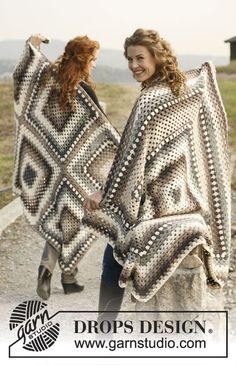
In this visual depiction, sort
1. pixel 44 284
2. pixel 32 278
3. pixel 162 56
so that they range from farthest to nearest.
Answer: pixel 32 278 → pixel 44 284 → pixel 162 56

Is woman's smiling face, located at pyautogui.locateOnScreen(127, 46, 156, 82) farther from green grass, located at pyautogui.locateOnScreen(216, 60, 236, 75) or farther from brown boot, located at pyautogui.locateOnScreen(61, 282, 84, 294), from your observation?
green grass, located at pyautogui.locateOnScreen(216, 60, 236, 75)

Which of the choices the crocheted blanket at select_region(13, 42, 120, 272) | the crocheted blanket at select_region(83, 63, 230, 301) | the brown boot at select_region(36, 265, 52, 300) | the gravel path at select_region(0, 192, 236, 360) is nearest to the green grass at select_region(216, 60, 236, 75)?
the gravel path at select_region(0, 192, 236, 360)

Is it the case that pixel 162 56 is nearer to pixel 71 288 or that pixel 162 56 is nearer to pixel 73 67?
pixel 73 67

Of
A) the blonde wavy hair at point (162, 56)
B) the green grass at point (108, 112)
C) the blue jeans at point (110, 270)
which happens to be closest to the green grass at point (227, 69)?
the green grass at point (108, 112)

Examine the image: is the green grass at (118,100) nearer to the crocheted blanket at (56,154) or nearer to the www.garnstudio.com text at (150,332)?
the crocheted blanket at (56,154)

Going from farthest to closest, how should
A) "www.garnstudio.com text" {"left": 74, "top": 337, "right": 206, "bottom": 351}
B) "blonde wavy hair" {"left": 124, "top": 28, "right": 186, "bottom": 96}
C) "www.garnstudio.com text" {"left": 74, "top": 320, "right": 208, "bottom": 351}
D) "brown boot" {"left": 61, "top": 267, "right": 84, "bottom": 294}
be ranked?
"brown boot" {"left": 61, "top": 267, "right": 84, "bottom": 294} → "www.garnstudio.com text" {"left": 74, "top": 337, "right": 206, "bottom": 351} → "www.garnstudio.com text" {"left": 74, "top": 320, "right": 208, "bottom": 351} → "blonde wavy hair" {"left": 124, "top": 28, "right": 186, "bottom": 96}

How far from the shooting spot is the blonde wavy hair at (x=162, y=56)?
10.6 feet

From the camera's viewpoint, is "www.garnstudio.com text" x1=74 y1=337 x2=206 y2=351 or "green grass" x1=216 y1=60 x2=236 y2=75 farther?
"green grass" x1=216 y1=60 x2=236 y2=75

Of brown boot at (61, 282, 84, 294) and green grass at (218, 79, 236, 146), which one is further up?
brown boot at (61, 282, 84, 294)

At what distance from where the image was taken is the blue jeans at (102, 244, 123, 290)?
3932mm

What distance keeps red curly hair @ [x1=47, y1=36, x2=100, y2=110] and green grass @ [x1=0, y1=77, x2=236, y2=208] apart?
3.95 metres

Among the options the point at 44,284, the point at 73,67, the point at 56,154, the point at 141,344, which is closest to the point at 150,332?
the point at 141,344

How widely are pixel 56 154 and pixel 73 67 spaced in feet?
2.29

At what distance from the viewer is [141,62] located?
3.27m
